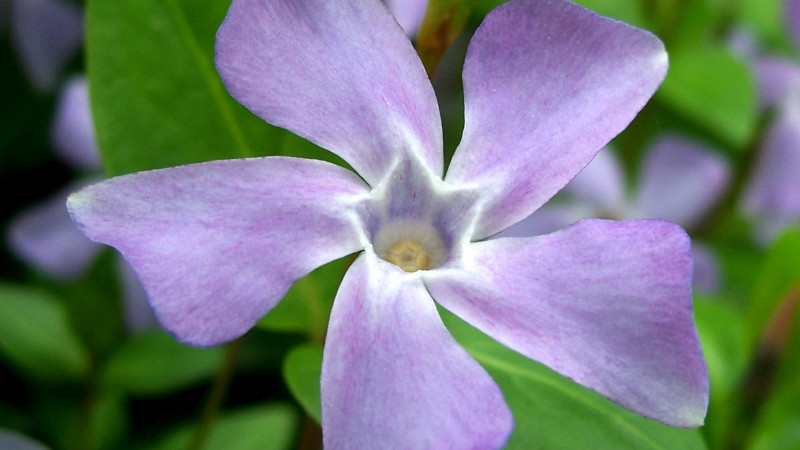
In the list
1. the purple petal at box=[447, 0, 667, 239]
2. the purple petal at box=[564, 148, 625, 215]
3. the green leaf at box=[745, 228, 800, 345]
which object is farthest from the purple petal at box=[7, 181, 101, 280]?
the purple petal at box=[564, 148, 625, 215]

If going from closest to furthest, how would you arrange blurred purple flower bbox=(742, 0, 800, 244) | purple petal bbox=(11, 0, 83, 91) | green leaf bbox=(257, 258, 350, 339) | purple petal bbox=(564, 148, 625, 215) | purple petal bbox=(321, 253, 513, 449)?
purple petal bbox=(321, 253, 513, 449) → green leaf bbox=(257, 258, 350, 339) → purple petal bbox=(11, 0, 83, 91) → blurred purple flower bbox=(742, 0, 800, 244) → purple petal bbox=(564, 148, 625, 215)

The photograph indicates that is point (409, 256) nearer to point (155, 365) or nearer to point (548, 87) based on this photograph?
point (548, 87)

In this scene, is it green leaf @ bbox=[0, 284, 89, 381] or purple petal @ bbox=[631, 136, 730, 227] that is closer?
green leaf @ bbox=[0, 284, 89, 381]

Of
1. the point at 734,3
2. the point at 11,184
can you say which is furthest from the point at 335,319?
the point at 734,3

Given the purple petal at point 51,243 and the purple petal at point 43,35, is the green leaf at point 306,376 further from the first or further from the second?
the purple petal at point 43,35

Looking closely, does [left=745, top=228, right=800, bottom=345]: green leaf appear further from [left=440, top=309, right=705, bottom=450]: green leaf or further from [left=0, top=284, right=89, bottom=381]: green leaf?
[left=0, top=284, right=89, bottom=381]: green leaf

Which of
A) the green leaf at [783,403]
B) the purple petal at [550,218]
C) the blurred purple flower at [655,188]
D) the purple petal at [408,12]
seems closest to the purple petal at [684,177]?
the blurred purple flower at [655,188]

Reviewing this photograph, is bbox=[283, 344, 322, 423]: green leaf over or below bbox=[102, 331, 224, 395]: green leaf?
over
